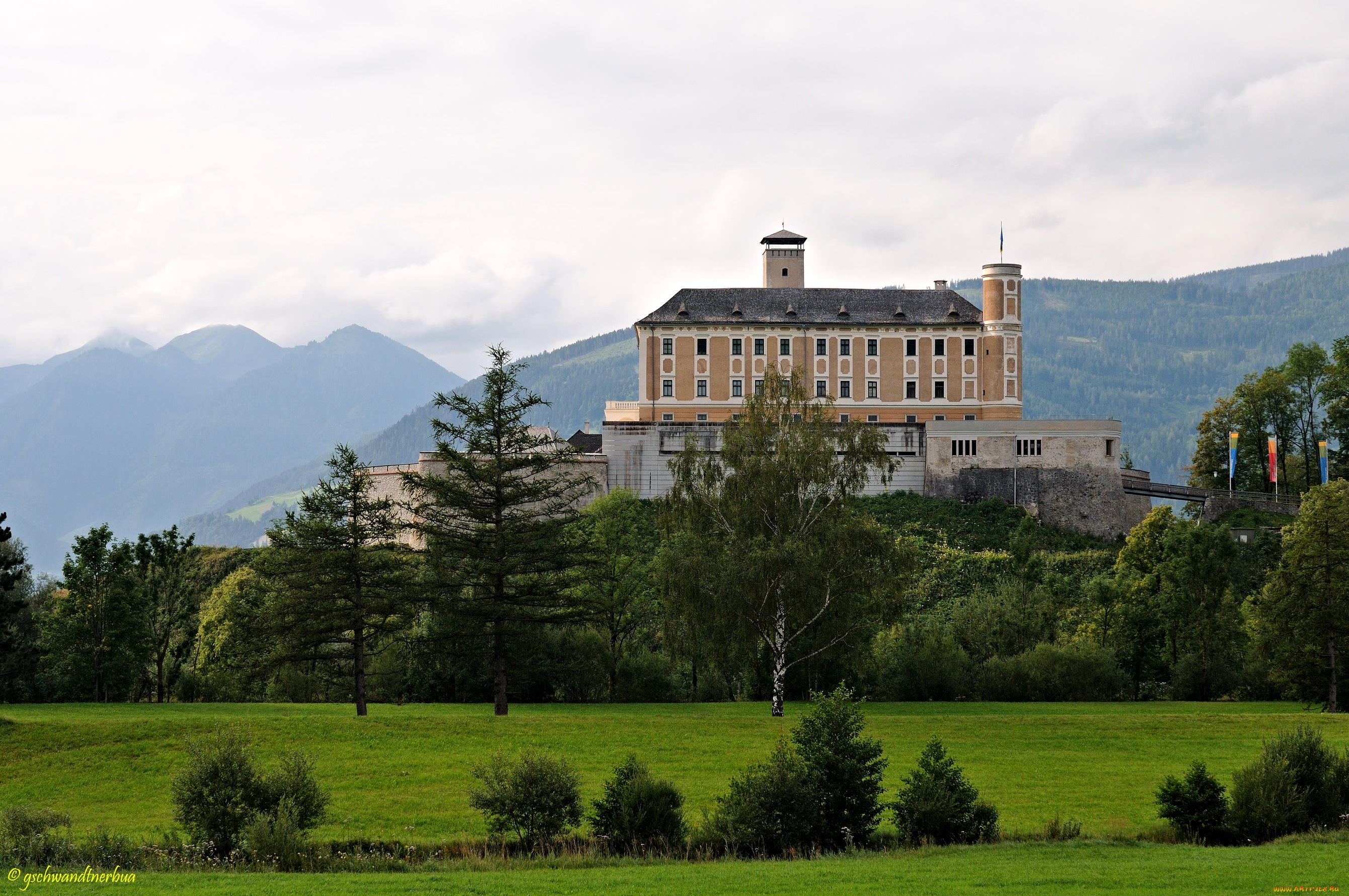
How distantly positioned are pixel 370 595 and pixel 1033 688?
81.4 feet

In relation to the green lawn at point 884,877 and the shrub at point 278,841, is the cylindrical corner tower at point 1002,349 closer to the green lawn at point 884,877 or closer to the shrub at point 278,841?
the green lawn at point 884,877

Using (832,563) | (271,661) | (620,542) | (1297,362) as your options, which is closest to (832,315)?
(1297,362)

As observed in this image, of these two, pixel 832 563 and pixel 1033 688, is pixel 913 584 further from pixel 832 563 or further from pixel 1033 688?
pixel 832 563

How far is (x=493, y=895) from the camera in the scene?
18.3 meters

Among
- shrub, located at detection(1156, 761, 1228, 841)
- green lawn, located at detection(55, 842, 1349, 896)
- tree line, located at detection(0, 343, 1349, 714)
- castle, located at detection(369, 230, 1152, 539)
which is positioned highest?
castle, located at detection(369, 230, 1152, 539)

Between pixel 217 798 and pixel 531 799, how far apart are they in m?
5.34

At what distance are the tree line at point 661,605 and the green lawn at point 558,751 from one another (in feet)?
10.2

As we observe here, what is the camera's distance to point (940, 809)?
74.3 ft

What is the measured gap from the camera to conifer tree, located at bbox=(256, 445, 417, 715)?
1544 inches

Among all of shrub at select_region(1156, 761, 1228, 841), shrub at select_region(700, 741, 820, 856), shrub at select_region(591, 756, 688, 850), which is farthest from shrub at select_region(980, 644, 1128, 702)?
shrub at select_region(591, 756, 688, 850)

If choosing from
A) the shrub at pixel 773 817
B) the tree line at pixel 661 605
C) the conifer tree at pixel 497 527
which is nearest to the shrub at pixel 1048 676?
the tree line at pixel 661 605

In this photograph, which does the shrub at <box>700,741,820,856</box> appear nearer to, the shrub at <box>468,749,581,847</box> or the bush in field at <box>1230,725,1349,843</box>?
the shrub at <box>468,749,581,847</box>

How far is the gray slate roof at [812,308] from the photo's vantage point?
85500mm

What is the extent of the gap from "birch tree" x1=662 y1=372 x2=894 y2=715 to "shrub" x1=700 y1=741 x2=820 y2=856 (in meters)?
15.3
